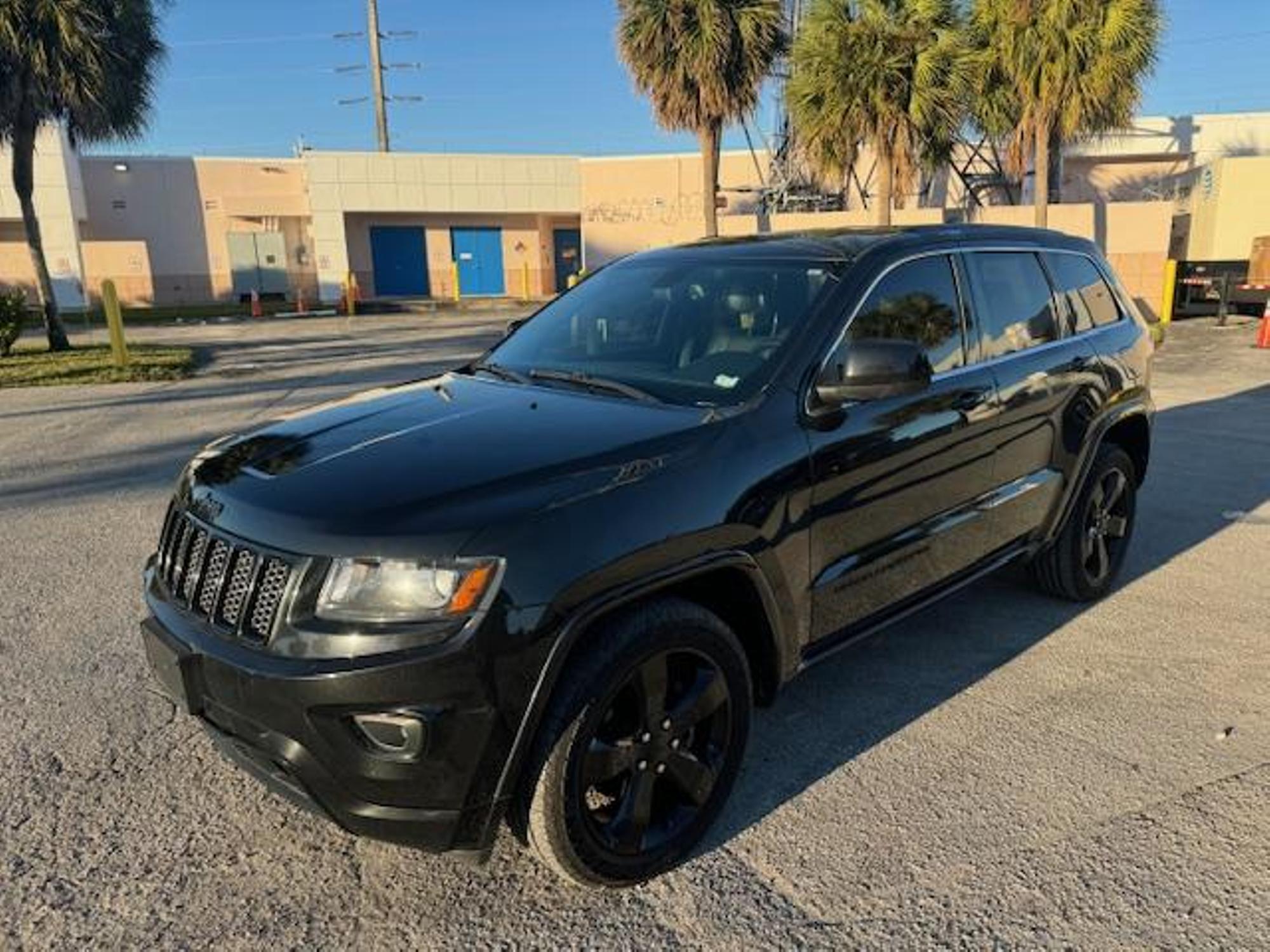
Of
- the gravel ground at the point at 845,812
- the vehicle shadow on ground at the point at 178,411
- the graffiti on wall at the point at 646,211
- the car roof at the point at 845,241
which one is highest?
the graffiti on wall at the point at 646,211

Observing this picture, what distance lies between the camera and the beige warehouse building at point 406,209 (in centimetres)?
2866

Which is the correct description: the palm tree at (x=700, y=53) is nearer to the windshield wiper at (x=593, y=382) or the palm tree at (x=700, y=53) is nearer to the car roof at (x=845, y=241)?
the car roof at (x=845, y=241)

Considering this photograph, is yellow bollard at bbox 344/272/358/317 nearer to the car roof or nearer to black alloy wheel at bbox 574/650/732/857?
the car roof

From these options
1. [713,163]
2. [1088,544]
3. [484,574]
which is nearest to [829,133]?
[713,163]

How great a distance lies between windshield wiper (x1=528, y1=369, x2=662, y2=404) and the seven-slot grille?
1268 mm

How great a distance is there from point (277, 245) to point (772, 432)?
3382 centimetres

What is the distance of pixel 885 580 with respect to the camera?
3.31 m

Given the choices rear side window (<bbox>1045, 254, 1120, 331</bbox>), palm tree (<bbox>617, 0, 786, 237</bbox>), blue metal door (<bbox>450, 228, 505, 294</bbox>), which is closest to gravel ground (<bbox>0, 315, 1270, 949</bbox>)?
rear side window (<bbox>1045, 254, 1120, 331</bbox>)

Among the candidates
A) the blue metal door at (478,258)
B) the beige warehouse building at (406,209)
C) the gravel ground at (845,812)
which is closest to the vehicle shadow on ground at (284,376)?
the gravel ground at (845,812)

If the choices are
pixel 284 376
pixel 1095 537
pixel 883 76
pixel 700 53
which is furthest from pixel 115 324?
pixel 1095 537

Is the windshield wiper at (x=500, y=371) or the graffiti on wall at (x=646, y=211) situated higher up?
the graffiti on wall at (x=646, y=211)

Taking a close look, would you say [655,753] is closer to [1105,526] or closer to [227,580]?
[227,580]

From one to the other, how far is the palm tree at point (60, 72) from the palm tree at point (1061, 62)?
1608 centimetres

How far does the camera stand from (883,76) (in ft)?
56.6
